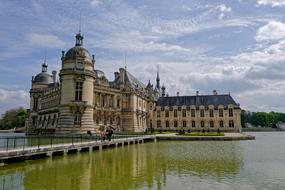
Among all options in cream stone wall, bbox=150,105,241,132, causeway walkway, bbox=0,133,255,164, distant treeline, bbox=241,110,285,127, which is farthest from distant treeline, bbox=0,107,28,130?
distant treeline, bbox=241,110,285,127

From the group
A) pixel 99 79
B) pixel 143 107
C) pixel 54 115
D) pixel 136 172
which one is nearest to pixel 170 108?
pixel 143 107

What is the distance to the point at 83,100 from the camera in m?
50.6

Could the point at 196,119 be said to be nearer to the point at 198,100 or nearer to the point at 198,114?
the point at 198,114

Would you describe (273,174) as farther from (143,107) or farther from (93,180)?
(143,107)

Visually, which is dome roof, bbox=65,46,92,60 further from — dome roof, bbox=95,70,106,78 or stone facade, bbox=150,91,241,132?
stone facade, bbox=150,91,241,132

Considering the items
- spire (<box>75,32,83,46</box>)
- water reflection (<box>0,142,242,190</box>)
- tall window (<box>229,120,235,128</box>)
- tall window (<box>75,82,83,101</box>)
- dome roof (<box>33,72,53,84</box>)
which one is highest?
spire (<box>75,32,83,46</box>)

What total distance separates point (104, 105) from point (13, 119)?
8292cm

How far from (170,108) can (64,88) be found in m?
43.8

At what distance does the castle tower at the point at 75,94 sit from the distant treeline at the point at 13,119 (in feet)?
250

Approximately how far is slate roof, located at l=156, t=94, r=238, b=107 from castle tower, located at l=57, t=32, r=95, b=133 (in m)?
42.1

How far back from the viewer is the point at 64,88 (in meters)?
50.8

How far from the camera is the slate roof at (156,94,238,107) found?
83494 mm

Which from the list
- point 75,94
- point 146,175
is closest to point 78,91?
point 75,94

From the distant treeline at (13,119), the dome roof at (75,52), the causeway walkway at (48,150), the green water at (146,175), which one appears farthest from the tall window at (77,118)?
the distant treeline at (13,119)
